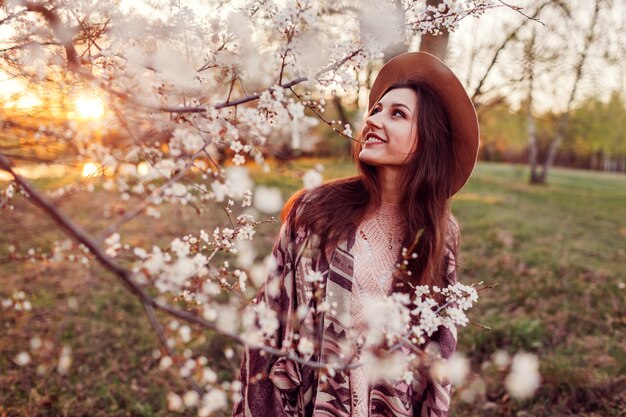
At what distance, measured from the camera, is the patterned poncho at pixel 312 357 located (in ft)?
6.31

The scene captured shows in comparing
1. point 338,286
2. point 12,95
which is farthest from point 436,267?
point 12,95

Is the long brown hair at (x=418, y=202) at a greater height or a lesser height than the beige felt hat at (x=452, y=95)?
lesser

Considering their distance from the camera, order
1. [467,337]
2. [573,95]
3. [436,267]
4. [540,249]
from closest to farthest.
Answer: [436,267] < [467,337] < [540,249] < [573,95]

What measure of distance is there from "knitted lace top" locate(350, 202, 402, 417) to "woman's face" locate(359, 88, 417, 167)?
29 centimetres

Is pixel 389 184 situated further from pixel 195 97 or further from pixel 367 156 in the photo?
pixel 195 97

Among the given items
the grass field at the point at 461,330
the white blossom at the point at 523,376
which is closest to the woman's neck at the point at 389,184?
the grass field at the point at 461,330

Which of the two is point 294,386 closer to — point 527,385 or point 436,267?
point 436,267

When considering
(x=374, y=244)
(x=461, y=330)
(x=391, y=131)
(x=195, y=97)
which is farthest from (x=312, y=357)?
(x=461, y=330)

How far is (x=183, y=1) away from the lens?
66.2 inches

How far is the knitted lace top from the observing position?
197 centimetres

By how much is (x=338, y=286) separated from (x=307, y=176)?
0.88 metres

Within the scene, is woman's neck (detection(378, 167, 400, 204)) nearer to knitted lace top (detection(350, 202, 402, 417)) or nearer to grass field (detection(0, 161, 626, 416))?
knitted lace top (detection(350, 202, 402, 417))

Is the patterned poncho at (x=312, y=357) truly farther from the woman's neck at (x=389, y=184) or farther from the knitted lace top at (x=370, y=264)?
the woman's neck at (x=389, y=184)

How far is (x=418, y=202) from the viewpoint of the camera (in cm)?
223
